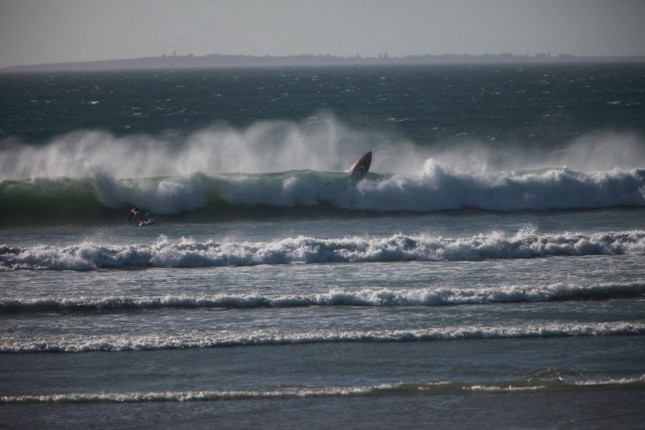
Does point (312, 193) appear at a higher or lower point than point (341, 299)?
higher

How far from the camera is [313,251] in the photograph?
21344 mm

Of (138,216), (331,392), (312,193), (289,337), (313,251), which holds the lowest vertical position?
(331,392)

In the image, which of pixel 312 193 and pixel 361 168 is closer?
pixel 312 193

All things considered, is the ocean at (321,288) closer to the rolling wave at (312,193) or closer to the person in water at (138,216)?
the rolling wave at (312,193)

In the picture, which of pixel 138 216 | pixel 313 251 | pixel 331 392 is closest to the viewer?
pixel 331 392

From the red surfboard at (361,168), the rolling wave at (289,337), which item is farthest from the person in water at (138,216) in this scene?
the rolling wave at (289,337)

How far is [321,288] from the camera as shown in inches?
717

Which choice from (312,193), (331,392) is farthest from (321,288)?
(312,193)

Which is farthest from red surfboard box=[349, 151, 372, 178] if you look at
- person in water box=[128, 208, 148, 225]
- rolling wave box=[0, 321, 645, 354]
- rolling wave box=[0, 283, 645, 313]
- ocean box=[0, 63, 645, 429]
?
rolling wave box=[0, 321, 645, 354]

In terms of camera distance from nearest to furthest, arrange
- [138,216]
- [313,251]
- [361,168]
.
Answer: [313,251] < [138,216] < [361,168]

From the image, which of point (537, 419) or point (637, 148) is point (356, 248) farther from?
point (637, 148)

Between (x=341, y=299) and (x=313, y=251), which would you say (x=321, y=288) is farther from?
(x=313, y=251)

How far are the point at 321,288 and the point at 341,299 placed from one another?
1026 millimetres

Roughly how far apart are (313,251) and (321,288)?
10.5 ft
